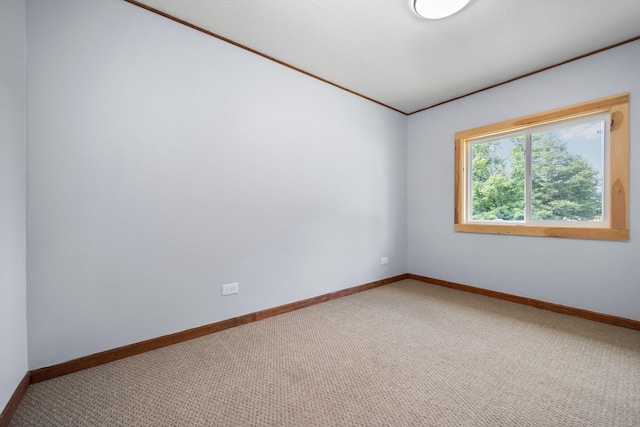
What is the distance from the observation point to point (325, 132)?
3.01m

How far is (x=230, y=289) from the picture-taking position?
2.27m

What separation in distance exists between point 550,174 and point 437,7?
7.25 feet

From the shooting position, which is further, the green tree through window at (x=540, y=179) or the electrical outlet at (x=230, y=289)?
the green tree through window at (x=540, y=179)

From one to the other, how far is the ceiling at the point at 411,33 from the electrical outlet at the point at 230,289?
222 centimetres

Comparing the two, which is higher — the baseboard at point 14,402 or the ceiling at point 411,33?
the ceiling at point 411,33

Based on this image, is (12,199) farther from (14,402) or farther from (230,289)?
(230,289)

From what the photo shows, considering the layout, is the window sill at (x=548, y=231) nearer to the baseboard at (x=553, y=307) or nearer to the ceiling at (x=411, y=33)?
the baseboard at (x=553, y=307)

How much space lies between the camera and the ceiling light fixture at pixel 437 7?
5.93 ft

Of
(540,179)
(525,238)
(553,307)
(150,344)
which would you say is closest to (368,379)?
(150,344)

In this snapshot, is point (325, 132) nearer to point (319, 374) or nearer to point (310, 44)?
point (310, 44)

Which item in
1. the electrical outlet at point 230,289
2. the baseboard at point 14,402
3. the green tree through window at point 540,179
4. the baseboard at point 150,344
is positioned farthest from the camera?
the green tree through window at point 540,179

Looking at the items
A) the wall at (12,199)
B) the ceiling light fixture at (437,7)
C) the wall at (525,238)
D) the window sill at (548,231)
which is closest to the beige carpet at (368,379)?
the wall at (12,199)

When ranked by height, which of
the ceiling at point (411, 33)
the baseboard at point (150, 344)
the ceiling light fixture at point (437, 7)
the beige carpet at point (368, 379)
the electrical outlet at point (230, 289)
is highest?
the ceiling at point (411, 33)

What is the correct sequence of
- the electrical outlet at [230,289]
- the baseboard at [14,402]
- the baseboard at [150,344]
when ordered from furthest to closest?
1. the electrical outlet at [230,289]
2. the baseboard at [150,344]
3. the baseboard at [14,402]
